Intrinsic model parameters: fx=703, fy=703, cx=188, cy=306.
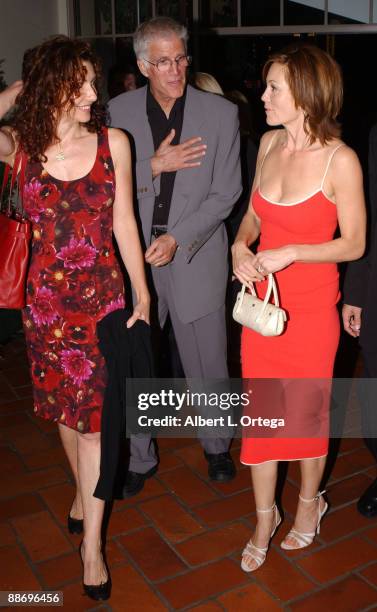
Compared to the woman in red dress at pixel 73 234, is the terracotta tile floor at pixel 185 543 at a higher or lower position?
lower

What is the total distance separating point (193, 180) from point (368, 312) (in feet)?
3.03

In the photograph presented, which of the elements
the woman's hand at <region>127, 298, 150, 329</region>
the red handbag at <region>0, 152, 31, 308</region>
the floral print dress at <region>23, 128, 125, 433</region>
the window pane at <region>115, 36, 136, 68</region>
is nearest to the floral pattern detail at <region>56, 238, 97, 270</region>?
the floral print dress at <region>23, 128, 125, 433</region>

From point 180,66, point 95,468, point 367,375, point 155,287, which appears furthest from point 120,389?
point 180,66

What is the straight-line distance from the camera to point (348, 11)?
6.41 m

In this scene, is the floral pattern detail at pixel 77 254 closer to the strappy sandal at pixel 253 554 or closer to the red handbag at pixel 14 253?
the red handbag at pixel 14 253

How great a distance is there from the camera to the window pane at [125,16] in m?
6.77

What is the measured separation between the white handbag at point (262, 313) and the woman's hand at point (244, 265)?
0.17 feet

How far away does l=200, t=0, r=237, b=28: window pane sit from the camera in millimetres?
6723

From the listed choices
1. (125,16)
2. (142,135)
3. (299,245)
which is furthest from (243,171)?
(125,16)

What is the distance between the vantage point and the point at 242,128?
389 centimetres

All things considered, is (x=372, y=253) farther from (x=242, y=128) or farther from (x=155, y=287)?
(x=242, y=128)

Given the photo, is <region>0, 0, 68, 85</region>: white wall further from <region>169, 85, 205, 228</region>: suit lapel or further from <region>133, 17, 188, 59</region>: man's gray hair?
<region>169, 85, 205, 228</region>: suit lapel

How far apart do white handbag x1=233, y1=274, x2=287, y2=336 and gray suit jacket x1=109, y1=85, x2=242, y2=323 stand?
62 centimetres

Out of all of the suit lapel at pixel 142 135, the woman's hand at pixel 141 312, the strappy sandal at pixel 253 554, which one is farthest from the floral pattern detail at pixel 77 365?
the suit lapel at pixel 142 135
